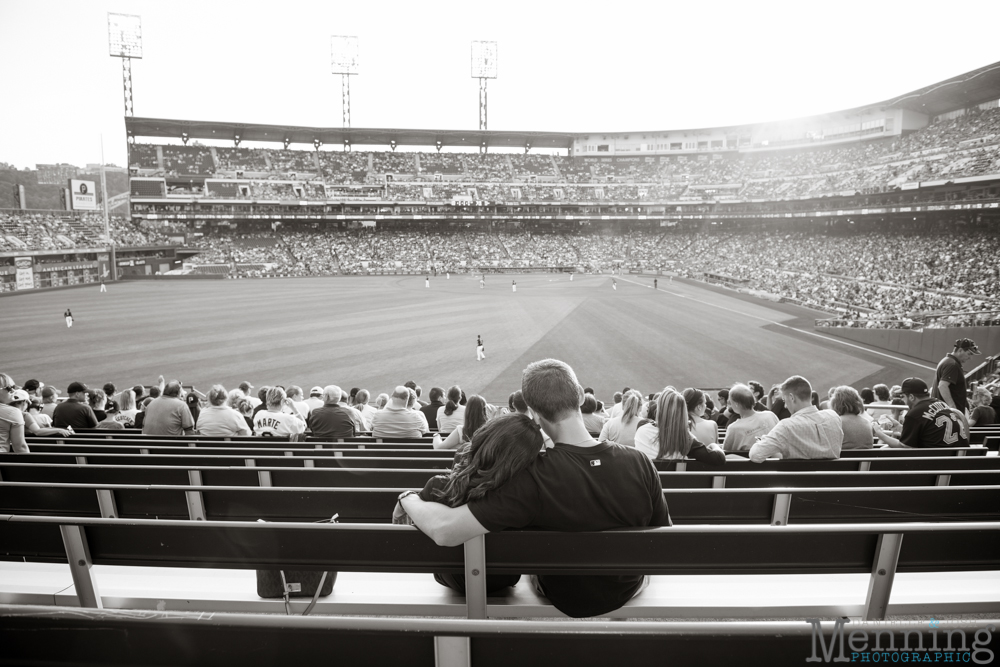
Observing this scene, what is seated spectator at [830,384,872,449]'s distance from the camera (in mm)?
6473

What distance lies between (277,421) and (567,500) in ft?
26.0

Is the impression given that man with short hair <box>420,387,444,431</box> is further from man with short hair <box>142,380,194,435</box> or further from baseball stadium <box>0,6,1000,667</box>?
man with short hair <box>142,380,194,435</box>

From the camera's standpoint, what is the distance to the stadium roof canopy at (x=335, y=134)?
232ft

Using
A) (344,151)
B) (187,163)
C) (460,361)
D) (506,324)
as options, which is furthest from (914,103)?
(187,163)

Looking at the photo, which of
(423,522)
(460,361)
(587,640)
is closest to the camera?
(587,640)

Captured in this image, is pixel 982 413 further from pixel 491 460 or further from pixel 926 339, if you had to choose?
pixel 926 339

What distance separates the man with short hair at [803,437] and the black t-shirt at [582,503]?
3.26 metres

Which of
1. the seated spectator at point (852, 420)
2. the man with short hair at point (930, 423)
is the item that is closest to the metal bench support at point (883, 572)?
the seated spectator at point (852, 420)

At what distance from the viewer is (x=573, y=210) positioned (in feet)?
251

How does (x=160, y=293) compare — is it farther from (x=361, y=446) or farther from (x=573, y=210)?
(x=573, y=210)

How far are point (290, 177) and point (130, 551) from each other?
263 ft

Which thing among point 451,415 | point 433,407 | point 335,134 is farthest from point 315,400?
point 335,134

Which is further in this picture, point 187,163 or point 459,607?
point 187,163

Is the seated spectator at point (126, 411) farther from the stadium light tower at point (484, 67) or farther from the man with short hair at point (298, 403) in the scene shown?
the stadium light tower at point (484, 67)
